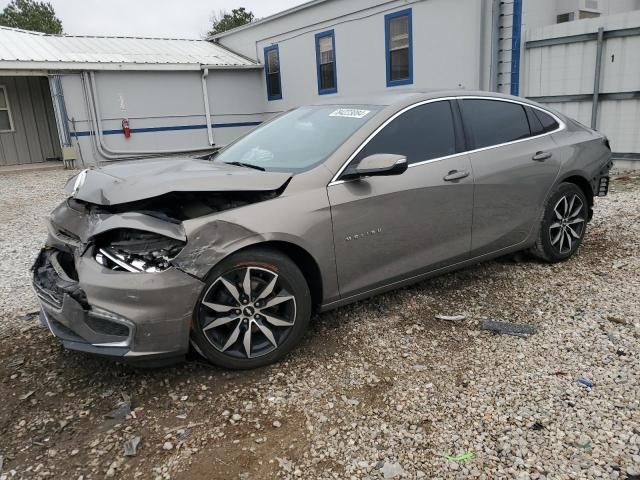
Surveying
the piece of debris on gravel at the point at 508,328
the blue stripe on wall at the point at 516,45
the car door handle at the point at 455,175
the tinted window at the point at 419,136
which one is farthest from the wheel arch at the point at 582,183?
the blue stripe on wall at the point at 516,45

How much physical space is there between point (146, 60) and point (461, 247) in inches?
588

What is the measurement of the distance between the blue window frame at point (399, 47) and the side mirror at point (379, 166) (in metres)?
10.5

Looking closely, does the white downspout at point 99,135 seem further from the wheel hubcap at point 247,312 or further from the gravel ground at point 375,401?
the wheel hubcap at point 247,312

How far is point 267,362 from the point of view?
10.3 ft

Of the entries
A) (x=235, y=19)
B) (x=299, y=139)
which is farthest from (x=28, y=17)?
(x=299, y=139)

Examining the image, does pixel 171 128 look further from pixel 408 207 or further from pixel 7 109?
pixel 408 207

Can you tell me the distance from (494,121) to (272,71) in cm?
1497

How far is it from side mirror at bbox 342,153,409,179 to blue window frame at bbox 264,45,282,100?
15.3 m

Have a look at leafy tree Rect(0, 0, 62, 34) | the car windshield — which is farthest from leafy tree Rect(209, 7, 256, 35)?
the car windshield

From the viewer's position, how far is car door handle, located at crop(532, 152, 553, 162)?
436 cm

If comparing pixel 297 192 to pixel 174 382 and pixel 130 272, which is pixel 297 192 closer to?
pixel 130 272

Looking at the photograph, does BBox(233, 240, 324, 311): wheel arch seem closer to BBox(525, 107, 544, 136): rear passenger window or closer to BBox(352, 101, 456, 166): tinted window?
BBox(352, 101, 456, 166): tinted window

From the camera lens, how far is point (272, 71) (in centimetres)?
1806

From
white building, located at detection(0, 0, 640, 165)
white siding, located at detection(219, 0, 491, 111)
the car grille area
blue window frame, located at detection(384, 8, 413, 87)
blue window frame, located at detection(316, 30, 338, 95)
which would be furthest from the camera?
blue window frame, located at detection(316, 30, 338, 95)
